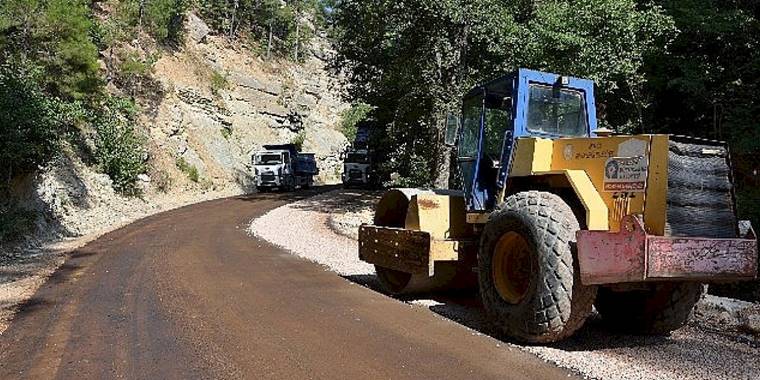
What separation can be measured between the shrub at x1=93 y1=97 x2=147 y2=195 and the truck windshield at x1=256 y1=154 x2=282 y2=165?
8.37 meters

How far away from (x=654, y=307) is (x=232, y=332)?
14.8 feet

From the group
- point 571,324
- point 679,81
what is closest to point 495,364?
point 571,324

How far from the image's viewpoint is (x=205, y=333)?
680cm

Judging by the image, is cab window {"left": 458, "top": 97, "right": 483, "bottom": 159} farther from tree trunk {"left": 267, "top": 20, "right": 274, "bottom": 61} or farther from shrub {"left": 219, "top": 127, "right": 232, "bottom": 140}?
tree trunk {"left": 267, "top": 20, "right": 274, "bottom": 61}

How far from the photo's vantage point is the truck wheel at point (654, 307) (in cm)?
667

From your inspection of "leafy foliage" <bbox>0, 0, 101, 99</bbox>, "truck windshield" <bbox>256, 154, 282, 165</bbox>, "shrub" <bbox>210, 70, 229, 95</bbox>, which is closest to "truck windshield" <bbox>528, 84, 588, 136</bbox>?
"leafy foliage" <bbox>0, 0, 101, 99</bbox>

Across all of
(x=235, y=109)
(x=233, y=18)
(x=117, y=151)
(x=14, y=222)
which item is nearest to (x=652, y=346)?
(x=14, y=222)

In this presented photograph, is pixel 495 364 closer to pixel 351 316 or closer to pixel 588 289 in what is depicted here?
pixel 588 289

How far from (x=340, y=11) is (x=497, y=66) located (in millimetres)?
6752

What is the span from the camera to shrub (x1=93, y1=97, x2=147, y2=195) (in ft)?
85.0

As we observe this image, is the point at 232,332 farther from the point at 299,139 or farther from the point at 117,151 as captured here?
the point at 299,139

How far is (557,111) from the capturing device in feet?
25.6

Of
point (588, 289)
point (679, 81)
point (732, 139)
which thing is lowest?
point (588, 289)

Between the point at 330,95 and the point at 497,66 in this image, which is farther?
the point at 330,95
